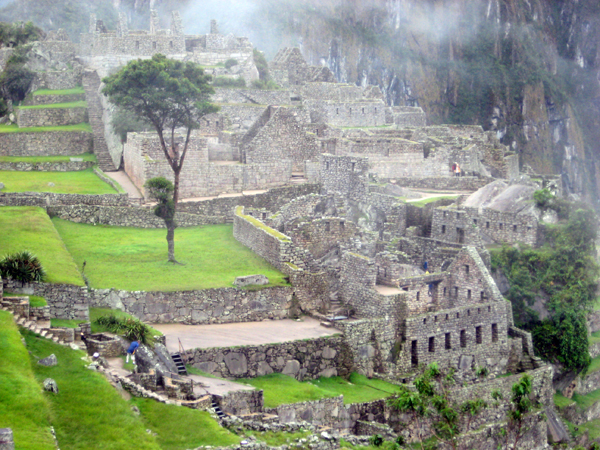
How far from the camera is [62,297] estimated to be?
27.0 metres

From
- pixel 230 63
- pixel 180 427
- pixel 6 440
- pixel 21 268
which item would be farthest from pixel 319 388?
pixel 230 63

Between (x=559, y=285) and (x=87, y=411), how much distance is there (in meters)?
23.7

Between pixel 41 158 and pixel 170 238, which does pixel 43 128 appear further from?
pixel 170 238

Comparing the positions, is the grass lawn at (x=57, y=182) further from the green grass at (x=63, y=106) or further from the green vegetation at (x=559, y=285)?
the green vegetation at (x=559, y=285)

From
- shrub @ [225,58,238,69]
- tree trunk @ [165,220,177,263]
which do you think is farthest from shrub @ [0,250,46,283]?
shrub @ [225,58,238,69]

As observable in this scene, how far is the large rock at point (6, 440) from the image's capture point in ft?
54.8

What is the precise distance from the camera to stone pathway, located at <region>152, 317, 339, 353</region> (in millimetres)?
28578

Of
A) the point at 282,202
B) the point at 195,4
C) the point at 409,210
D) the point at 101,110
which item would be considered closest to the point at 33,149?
the point at 101,110

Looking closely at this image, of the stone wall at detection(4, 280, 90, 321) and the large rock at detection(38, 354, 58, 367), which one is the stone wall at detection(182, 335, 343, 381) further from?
the large rock at detection(38, 354, 58, 367)

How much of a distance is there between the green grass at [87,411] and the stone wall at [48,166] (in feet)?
86.6

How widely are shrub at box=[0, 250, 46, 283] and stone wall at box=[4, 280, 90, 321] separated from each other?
0.58 feet

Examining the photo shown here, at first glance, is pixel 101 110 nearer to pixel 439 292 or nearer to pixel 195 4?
pixel 439 292

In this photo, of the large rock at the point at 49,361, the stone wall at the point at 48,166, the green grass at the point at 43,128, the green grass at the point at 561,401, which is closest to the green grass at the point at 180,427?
the large rock at the point at 49,361

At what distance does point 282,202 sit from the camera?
143 feet
